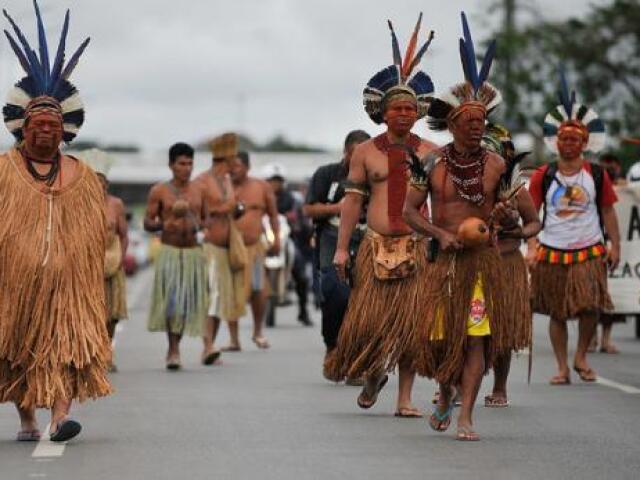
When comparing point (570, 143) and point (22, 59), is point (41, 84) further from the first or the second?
point (570, 143)

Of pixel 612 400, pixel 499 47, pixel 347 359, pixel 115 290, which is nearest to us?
pixel 347 359

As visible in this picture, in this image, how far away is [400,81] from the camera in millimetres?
13789

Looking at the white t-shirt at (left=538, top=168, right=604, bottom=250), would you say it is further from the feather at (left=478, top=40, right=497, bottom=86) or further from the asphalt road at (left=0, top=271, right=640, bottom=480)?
the feather at (left=478, top=40, right=497, bottom=86)

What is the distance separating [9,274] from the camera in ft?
39.1

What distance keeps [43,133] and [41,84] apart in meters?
0.36

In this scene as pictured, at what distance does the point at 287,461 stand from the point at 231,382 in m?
5.60

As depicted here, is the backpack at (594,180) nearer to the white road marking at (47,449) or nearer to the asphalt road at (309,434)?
the asphalt road at (309,434)

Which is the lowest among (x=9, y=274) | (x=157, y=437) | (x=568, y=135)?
(x=157, y=437)

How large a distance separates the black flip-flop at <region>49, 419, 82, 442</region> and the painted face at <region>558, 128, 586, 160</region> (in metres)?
5.87

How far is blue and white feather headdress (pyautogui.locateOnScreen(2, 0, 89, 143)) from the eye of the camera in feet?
39.7

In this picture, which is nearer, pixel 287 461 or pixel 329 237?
pixel 287 461

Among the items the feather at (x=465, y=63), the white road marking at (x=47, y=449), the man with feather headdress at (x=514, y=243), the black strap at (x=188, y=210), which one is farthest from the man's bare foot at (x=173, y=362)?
the feather at (x=465, y=63)

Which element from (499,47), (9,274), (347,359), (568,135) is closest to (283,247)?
(568,135)

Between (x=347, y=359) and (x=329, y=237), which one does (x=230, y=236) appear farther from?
(x=347, y=359)
